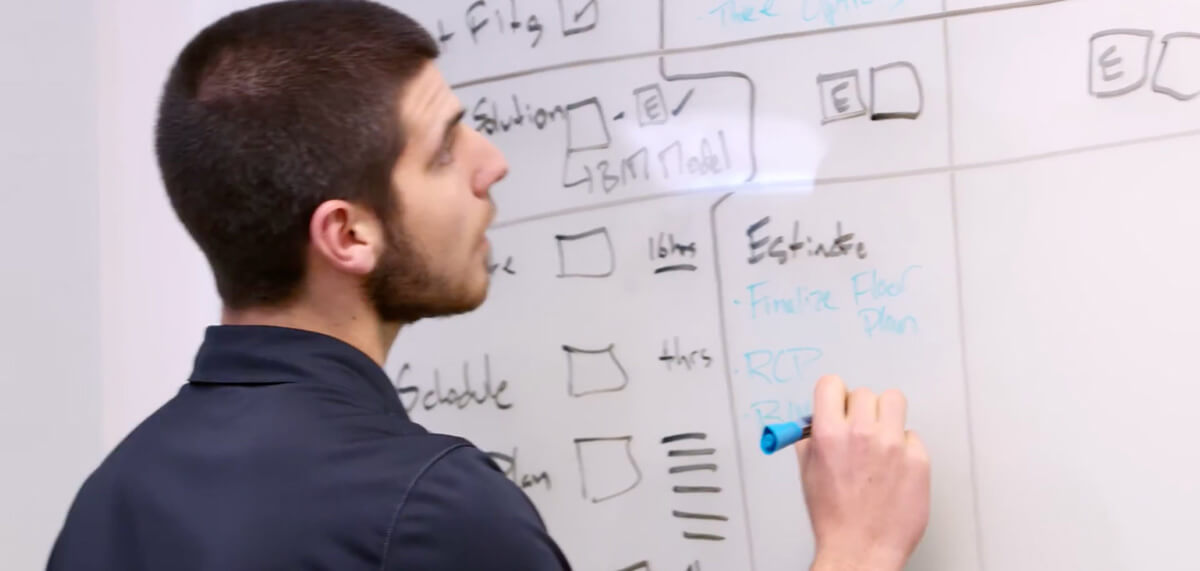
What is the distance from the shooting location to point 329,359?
72 centimetres

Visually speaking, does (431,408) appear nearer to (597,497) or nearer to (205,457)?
(597,497)

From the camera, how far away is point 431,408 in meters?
1.04

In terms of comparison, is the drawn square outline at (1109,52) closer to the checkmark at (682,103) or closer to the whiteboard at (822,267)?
the whiteboard at (822,267)

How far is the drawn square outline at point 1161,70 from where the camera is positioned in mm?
788

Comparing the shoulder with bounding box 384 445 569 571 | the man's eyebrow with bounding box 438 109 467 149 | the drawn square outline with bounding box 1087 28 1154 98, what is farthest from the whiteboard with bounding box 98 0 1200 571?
the shoulder with bounding box 384 445 569 571

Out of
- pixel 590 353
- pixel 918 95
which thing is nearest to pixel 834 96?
pixel 918 95

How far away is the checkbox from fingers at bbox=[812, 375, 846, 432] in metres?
0.32

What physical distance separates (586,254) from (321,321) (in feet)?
0.97

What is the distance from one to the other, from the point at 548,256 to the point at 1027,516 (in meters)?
0.46

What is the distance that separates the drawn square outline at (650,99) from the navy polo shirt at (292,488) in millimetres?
359

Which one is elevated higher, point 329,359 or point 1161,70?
point 1161,70

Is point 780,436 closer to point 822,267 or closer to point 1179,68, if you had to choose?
point 822,267

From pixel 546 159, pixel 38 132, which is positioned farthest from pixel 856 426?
pixel 38 132

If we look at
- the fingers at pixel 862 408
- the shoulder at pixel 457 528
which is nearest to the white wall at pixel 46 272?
the shoulder at pixel 457 528
